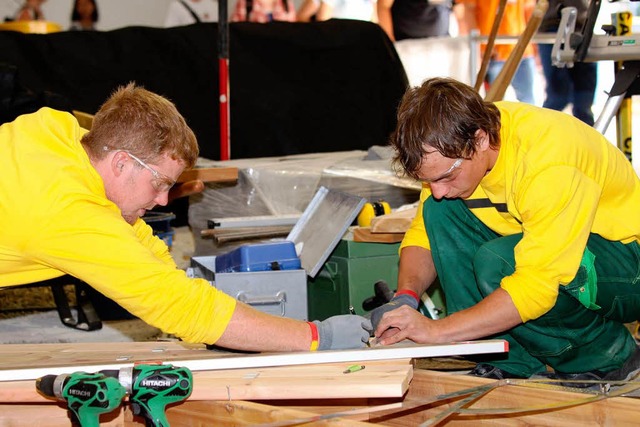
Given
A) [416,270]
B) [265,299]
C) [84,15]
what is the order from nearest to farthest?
[416,270] → [265,299] → [84,15]

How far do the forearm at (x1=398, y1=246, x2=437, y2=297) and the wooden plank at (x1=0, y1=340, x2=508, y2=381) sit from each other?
1.78 ft

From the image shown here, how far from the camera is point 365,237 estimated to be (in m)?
3.65

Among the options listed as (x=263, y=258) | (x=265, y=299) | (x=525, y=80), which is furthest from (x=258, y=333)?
(x=525, y=80)

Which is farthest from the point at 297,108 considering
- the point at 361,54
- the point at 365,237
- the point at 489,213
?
the point at 489,213

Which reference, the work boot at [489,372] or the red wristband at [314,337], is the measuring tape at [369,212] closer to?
the work boot at [489,372]

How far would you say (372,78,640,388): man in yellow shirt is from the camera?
2.46m

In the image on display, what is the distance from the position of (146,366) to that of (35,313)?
9.78 feet

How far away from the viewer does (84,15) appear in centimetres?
780

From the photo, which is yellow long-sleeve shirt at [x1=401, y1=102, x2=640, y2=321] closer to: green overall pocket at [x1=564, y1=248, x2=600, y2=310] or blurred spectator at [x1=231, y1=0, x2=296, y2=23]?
green overall pocket at [x1=564, y1=248, x2=600, y2=310]

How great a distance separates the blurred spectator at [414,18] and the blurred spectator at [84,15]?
253cm

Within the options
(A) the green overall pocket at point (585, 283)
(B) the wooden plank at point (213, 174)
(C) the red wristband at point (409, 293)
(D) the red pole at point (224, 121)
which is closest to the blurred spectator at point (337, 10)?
(D) the red pole at point (224, 121)

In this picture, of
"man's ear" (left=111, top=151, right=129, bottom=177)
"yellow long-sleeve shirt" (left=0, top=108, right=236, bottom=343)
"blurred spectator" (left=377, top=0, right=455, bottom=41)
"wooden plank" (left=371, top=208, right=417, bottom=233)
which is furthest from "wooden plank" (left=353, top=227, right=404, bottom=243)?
"blurred spectator" (left=377, top=0, right=455, bottom=41)

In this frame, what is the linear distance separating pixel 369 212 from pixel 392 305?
130cm

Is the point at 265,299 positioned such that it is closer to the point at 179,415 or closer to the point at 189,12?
the point at 179,415
